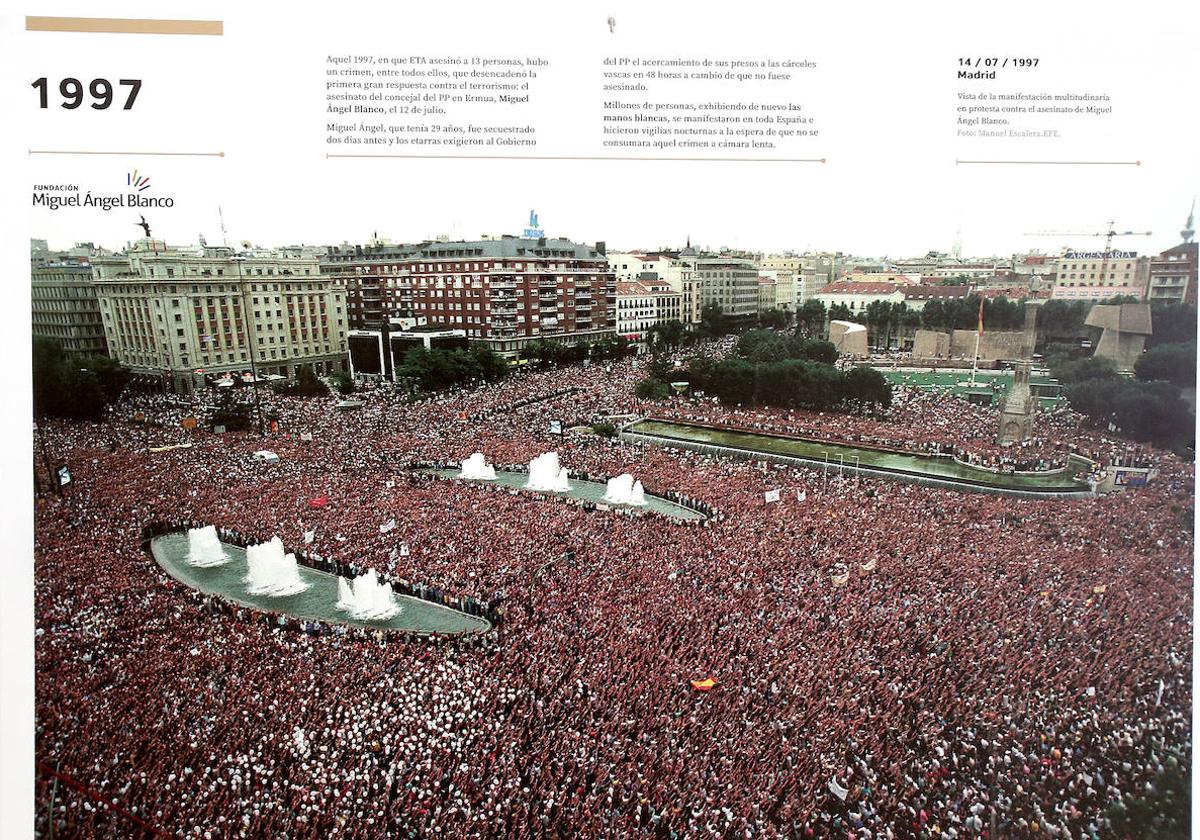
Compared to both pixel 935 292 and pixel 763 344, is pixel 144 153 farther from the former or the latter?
pixel 935 292

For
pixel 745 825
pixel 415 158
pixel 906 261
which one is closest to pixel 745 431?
pixel 906 261

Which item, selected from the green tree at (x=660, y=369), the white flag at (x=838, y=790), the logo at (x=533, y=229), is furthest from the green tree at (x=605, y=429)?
the white flag at (x=838, y=790)

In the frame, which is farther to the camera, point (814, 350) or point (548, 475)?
point (814, 350)

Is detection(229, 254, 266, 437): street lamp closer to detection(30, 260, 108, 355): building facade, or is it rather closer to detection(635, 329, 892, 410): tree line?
detection(30, 260, 108, 355): building facade

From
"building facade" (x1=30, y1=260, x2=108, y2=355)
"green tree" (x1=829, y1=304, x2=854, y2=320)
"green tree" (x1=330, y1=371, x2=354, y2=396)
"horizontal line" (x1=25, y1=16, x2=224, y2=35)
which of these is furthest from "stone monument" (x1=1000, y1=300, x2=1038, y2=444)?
"building facade" (x1=30, y1=260, x2=108, y2=355)

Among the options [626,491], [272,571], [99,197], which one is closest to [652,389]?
[626,491]

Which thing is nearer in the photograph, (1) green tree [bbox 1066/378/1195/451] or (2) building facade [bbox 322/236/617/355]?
(1) green tree [bbox 1066/378/1195/451]
